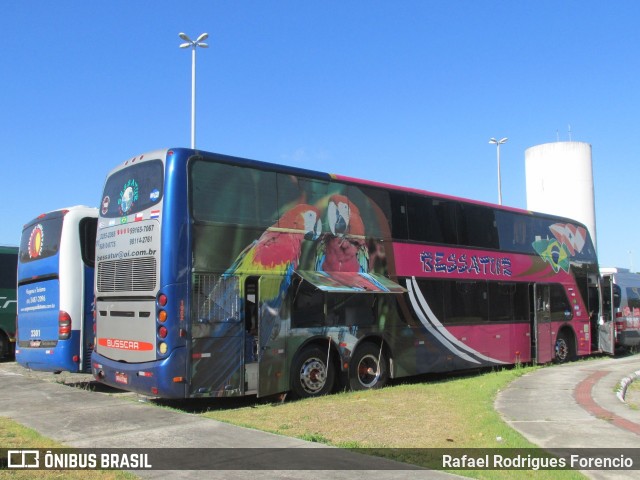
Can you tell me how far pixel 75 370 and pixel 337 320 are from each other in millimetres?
4979

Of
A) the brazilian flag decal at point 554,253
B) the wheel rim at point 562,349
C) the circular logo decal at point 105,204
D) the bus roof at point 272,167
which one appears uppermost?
the bus roof at point 272,167

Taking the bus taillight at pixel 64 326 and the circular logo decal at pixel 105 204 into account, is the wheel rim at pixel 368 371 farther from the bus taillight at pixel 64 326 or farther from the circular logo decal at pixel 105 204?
the bus taillight at pixel 64 326

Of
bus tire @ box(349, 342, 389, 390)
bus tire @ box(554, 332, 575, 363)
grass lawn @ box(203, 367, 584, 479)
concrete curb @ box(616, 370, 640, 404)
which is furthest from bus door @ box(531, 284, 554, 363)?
bus tire @ box(349, 342, 389, 390)

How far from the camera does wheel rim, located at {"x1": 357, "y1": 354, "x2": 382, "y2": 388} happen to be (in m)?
11.4

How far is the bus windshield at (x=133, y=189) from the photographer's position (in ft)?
30.5

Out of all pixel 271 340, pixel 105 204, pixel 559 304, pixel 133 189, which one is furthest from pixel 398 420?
pixel 559 304

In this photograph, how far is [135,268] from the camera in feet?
31.0

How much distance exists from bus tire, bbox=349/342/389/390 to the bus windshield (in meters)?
4.64

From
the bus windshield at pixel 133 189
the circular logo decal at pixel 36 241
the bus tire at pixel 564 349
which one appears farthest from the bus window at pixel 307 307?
the bus tire at pixel 564 349

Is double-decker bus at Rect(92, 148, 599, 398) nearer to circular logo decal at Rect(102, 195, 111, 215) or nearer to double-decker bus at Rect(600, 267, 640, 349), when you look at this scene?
circular logo decal at Rect(102, 195, 111, 215)

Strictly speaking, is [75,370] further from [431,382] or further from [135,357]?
[431,382]

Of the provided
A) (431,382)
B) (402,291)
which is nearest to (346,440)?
(402,291)

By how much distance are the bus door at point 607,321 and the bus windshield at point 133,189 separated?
576 inches

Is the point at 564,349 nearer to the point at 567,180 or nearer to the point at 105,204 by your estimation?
the point at 105,204
